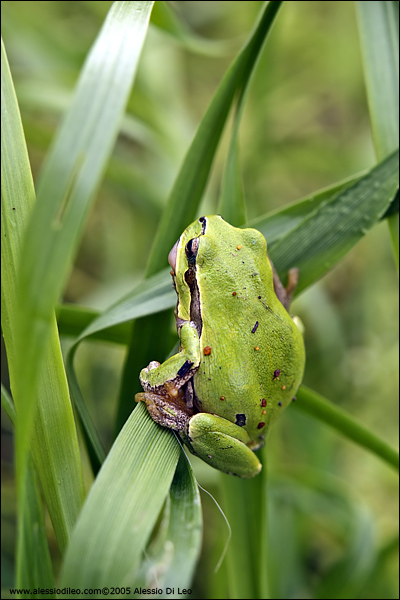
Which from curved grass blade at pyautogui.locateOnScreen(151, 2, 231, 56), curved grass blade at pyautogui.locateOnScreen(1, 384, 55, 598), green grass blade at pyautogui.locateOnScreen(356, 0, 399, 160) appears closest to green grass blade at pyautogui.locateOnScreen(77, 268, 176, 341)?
curved grass blade at pyautogui.locateOnScreen(1, 384, 55, 598)

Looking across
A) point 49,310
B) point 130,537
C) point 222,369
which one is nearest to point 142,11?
point 49,310

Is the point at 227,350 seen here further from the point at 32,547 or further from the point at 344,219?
the point at 32,547

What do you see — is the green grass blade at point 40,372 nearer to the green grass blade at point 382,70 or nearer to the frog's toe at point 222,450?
the frog's toe at point 222,450

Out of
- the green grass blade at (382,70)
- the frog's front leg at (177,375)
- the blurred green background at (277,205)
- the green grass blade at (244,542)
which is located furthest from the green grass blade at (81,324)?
the blurred green background at (277,205)

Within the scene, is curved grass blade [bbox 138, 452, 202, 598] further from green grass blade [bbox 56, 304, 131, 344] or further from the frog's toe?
green grass blade [bbox 56, 304, 131, 344]

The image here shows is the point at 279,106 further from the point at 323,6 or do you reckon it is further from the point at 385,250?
the point at 385,250
